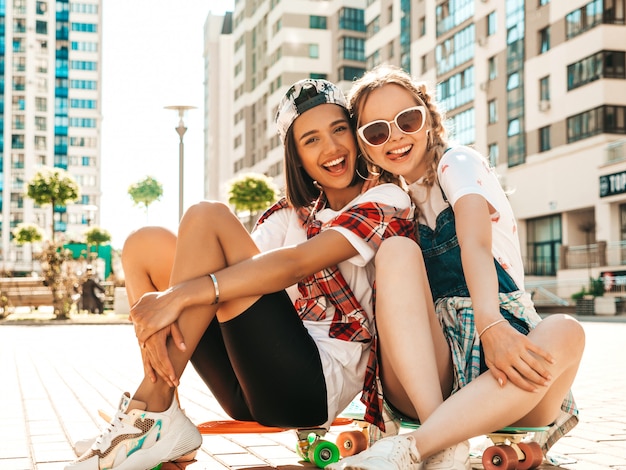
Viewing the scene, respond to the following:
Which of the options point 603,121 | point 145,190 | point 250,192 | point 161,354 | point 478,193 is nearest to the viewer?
point 161,354

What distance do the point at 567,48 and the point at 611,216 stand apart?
7249 millimetres

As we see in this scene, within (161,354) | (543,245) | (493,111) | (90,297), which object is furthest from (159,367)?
(493,111)

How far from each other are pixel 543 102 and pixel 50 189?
20784 millimetres

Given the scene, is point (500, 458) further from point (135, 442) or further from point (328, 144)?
point (328, 144)

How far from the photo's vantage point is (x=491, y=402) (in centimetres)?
256

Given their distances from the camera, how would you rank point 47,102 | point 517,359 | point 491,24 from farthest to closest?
point 47,102, point 491,24, point 517,359

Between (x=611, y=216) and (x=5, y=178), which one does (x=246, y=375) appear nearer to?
(x=611, y=216)

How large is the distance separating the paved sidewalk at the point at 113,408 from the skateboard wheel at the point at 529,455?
1.13ft

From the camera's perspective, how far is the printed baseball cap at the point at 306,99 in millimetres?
3338

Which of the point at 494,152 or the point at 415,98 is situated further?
the point at 494,152

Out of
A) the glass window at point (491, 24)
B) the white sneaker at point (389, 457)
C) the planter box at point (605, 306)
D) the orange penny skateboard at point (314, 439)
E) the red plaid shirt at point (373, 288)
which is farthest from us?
the glass window at point (491, 24)

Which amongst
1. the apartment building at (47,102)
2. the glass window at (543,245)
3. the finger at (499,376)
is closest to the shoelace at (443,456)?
the finger at (499,376)

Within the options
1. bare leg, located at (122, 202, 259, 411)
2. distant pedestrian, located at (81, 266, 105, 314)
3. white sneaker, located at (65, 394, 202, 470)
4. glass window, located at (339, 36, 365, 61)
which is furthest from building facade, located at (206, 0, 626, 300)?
white sneaker, located at (65, 394, 202, 470)

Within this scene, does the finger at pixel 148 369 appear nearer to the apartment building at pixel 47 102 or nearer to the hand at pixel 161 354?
the hand at pixel 161 354
